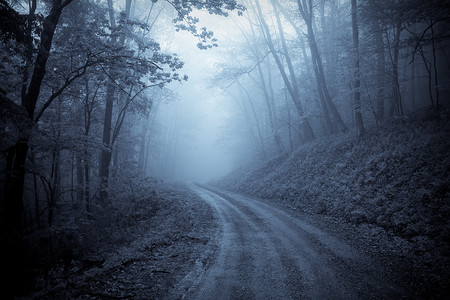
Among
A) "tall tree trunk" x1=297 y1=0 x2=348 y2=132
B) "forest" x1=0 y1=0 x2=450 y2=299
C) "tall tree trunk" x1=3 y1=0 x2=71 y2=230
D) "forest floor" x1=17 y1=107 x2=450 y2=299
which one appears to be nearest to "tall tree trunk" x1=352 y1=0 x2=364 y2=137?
"forest" x1=0 y1=0 x2=450 y2=299

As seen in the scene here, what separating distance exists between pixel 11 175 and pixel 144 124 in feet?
62.1

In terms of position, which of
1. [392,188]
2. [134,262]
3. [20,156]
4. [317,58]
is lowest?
[134,262]

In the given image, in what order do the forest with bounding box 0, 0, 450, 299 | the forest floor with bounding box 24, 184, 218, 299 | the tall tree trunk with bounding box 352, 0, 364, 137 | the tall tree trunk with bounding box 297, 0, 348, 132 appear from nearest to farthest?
the forest floor with bounding box 24, 184, 218, 299 → the forest with bounding box 0, 0, 450, 299 → the tall tree trunk with bounding box 352, 0, 364, 137 → the tall tree trunk with bounding box 297, 0, 348, 132

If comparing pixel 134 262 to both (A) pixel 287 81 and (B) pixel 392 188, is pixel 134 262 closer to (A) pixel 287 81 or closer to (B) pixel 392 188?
(B) pixel 392 188

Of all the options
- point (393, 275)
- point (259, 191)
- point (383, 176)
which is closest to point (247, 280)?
point (393, 275)

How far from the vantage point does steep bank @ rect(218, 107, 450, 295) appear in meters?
5.57

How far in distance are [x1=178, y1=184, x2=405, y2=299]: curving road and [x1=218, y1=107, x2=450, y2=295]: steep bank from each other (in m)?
1.11

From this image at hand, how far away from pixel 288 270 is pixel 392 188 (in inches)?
228

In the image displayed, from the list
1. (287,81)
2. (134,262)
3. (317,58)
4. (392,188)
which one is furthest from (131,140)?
(392,188)

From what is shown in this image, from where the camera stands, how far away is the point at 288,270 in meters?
5.13

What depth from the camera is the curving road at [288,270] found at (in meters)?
4.29

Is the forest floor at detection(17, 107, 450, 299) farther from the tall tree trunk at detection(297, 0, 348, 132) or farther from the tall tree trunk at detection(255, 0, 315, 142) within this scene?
the tall tree trunk at detection(255, 0, 315, 142)

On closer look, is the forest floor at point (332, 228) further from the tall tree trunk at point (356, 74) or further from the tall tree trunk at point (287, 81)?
the tall tree trunk at point (287, 81)

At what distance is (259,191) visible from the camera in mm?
16422
